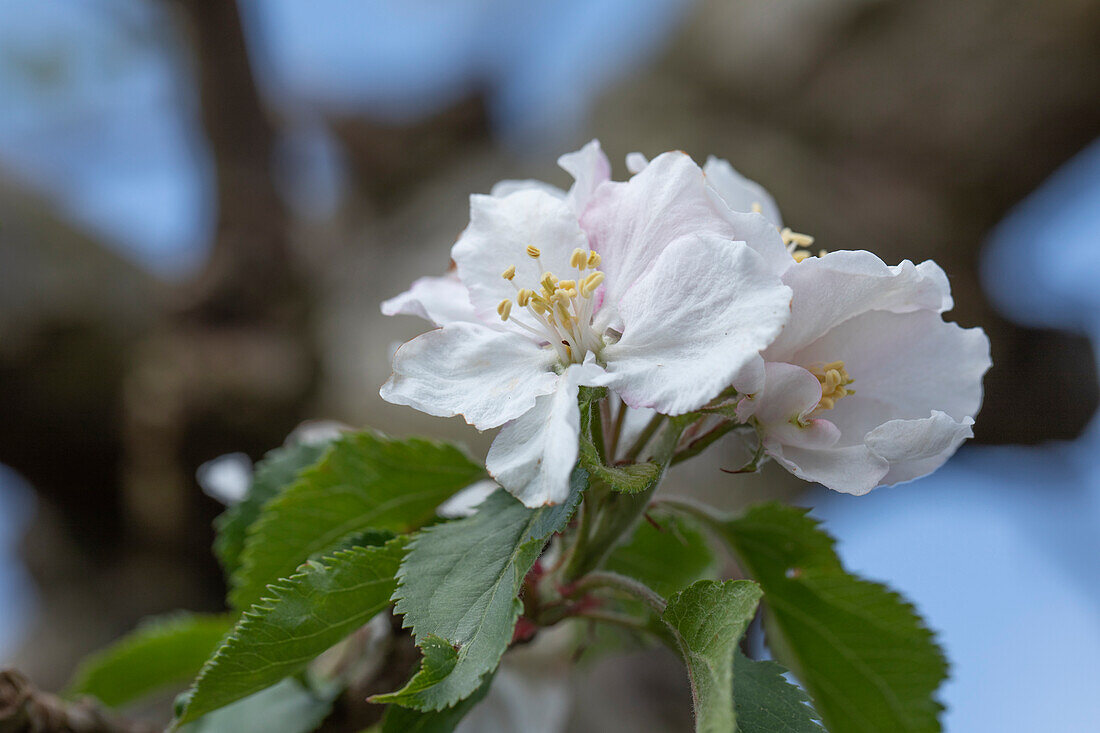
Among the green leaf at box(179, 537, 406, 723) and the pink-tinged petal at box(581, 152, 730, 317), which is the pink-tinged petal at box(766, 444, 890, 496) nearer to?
the pink-tinged petal at box(581, 152, 730, 317)

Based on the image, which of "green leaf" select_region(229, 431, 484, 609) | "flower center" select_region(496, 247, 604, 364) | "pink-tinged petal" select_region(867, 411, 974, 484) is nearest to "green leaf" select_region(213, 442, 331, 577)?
"green leaf" select_region(229, 431, 484, 609)

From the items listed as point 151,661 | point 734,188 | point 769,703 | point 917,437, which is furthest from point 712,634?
point 151,661

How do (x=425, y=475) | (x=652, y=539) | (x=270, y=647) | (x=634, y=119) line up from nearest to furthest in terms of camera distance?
(x=270, y=647)
(x=425, y=475)
(x=652, y=539)
(x=634, y=119)

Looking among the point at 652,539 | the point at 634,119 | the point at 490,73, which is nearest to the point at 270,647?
the point at 652,539

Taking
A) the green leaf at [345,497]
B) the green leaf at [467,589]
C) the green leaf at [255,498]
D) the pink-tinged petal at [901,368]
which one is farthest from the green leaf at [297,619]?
the pink-tinged petal at [901,368]

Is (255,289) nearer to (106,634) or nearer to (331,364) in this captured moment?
(331,364)

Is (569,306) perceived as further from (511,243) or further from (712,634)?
(712,634)
